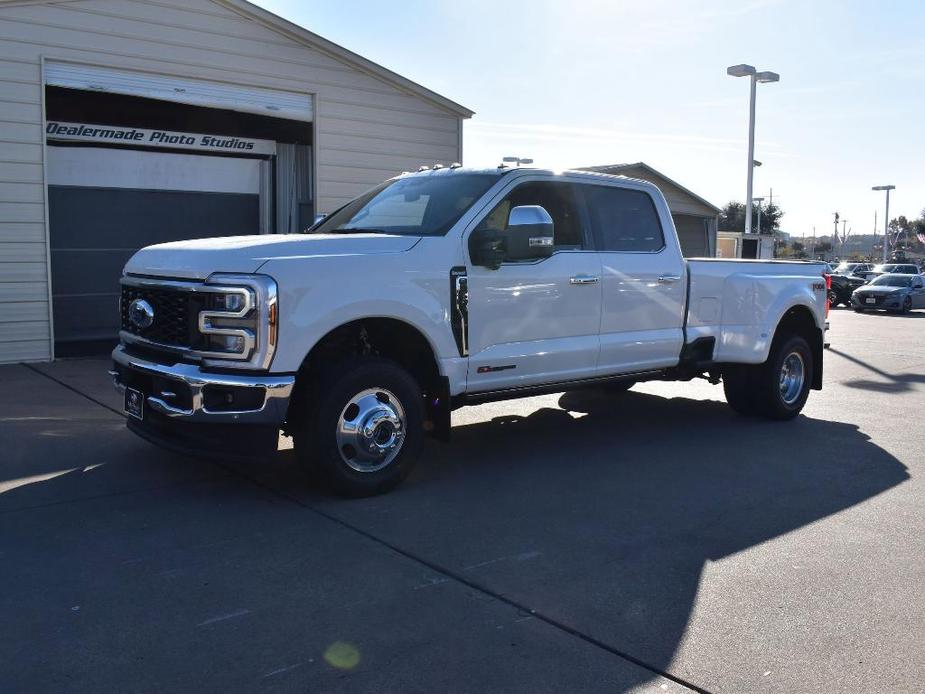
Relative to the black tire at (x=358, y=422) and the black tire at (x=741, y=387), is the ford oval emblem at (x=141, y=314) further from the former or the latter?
the black tire at (x=741, y=387)

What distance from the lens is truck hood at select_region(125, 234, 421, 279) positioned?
5215 mm

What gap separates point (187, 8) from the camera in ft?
37.9

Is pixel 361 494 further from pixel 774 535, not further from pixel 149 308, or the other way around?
pixel 774 535

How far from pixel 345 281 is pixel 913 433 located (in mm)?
5747

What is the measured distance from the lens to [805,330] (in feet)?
29.5

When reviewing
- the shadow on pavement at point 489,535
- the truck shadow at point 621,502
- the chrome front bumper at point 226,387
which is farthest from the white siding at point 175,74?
the chrome front bumper at point 226,387

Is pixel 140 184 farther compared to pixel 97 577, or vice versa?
pixel 140 184

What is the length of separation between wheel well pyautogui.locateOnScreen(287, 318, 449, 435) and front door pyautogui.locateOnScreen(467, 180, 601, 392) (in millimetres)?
274

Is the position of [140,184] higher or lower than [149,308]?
higher

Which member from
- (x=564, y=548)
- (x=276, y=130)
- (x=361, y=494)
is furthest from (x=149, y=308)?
(x=276, y=130)

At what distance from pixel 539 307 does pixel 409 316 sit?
1185 mm

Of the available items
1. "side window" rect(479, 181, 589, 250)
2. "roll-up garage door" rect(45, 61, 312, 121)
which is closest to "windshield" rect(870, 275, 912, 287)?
"roll-up garage door" rect(45, 61, 312, 121)

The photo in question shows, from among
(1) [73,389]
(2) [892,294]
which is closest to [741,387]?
(1) [73,389]

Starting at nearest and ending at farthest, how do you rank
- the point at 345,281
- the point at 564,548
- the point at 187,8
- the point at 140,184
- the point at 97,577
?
the point at 97,577 → the point at 564,548 → the point at 345,281 → the point at 187,8 → the point at 140,184
